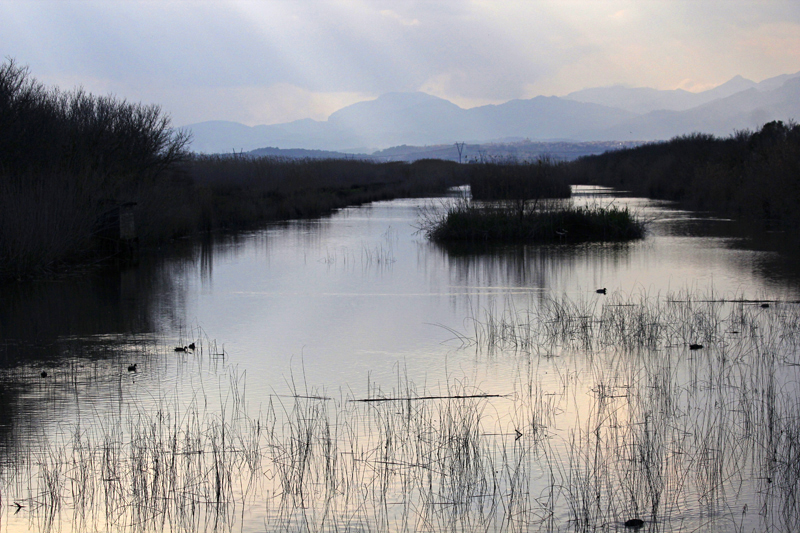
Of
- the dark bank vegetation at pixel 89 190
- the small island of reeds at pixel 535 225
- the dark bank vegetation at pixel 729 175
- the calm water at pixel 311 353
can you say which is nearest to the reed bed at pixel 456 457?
the calm water at pixel 311 353

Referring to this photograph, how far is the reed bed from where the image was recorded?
15.3 feet

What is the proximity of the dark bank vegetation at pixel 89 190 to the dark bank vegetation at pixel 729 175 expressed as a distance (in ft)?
53.7

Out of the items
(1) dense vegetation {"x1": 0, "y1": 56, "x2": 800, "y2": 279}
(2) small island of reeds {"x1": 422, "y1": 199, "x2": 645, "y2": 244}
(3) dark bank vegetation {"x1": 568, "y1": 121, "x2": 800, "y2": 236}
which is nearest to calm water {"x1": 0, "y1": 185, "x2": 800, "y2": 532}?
(1) dense vegetation {"x1": 0, "y1": 56, "x2": 800, "y2": 279}

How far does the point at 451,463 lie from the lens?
212 inches

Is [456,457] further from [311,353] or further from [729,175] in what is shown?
[729,175]

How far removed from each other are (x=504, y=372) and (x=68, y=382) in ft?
13.6

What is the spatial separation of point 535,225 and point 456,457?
53.2 feet

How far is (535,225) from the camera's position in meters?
21.2

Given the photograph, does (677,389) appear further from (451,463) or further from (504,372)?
(451,463)

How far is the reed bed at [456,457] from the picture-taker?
4.65 meters

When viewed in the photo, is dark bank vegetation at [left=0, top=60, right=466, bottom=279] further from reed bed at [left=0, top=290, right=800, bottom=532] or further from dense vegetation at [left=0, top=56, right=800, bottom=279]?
reed bed at [left=0, top=290, right=800, bottom=532]

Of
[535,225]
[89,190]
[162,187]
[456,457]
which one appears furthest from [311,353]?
[162,187]

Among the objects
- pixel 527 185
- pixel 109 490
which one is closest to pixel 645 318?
pixel 109 490

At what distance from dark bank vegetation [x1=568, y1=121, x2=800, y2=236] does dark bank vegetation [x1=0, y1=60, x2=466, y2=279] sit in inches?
644
